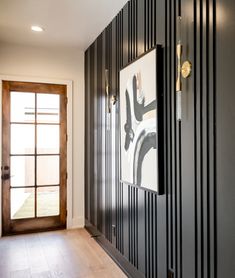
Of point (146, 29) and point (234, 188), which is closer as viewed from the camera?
point (234, 188)

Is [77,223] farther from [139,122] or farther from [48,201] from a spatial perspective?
[139,122]

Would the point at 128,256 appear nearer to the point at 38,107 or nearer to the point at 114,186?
the point at 114,186

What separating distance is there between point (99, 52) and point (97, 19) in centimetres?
56

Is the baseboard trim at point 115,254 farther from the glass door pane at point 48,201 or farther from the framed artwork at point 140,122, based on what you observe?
the framed artwork at point 140,122

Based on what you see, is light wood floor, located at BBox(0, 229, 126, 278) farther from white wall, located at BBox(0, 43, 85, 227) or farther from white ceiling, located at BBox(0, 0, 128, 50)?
white ceiling, located at BBox(0, 0, 128, 50)

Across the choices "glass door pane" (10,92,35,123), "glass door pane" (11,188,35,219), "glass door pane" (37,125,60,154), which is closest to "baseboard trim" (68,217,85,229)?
"glass door pane" (11,188,35,219)

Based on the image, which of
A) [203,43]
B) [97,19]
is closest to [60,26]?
[97,19]

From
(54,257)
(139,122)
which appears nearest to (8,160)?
(54,257)

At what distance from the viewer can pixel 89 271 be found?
2.94 metres

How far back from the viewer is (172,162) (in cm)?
211

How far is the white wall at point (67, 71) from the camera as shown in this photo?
4273 mm

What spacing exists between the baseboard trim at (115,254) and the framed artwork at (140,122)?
2.78 feet

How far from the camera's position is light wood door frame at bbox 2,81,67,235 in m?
4.19

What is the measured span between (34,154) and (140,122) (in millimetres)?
2367
